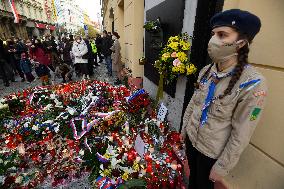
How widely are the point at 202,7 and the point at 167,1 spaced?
48.4 inches

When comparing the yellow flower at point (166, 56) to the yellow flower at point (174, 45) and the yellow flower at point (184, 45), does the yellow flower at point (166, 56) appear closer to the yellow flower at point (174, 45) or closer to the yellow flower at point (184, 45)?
the yellow flower at point (174, 45)

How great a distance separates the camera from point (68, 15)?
2562 inches

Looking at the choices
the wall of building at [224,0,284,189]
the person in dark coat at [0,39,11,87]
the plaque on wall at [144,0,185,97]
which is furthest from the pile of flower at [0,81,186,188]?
the person in dark coat at [0,39,11,87]

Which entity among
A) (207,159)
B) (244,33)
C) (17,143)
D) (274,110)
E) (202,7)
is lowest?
(17,143)

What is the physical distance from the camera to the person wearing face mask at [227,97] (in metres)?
1.37

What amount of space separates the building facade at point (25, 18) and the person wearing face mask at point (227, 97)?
19420mm

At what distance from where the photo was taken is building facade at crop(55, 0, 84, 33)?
41.9 metres

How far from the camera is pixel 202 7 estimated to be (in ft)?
8.77

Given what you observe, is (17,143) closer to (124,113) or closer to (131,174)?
(124,113)

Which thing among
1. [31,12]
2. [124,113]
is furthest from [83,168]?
[31,12]

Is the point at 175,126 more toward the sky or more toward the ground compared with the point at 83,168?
more toward the sky

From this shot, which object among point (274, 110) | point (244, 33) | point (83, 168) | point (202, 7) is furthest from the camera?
point (83, 168)

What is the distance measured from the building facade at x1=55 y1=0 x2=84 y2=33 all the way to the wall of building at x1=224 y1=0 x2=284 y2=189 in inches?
1476

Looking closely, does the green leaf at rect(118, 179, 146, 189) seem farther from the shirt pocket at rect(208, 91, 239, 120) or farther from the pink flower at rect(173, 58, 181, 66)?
the pink flower at rect(173, 58, 181, 66)
